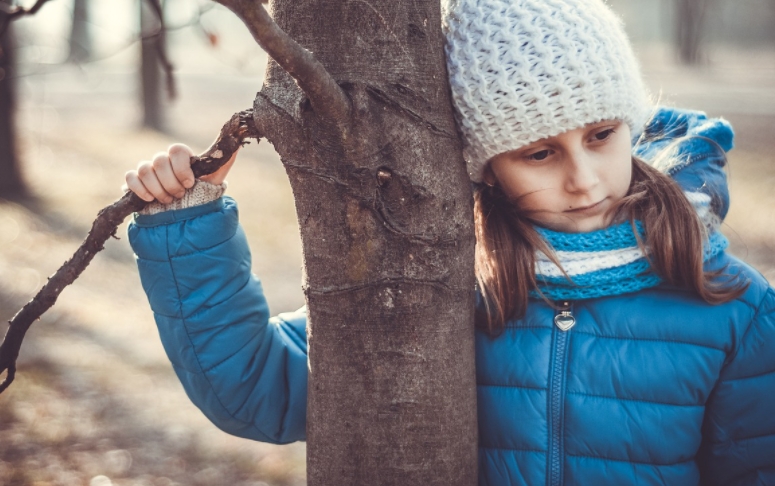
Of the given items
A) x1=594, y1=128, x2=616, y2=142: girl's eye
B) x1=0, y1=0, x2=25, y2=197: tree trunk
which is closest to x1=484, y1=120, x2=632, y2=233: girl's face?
x1=594, y1=128, x2=616, y2=142: girl's eye

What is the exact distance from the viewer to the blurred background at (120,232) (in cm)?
367

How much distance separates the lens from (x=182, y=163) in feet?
5.33

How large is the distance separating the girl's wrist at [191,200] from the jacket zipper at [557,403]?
0.86 meters

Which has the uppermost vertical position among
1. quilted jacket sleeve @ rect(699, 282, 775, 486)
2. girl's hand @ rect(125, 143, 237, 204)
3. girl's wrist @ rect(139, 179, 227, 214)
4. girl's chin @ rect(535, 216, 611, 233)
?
girl's hand @ rect(125, 143, 237, 204)

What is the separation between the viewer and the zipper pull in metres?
1.75

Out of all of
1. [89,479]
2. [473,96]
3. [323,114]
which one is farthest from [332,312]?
[89,479]

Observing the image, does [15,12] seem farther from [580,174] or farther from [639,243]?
[639,243]

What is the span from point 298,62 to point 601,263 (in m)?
0.93

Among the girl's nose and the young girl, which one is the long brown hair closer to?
the young girl

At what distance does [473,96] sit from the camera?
1.61 m

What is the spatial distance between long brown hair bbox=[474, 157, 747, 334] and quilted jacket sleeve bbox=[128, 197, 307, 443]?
1.75 ft

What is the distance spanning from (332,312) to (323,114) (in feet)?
1.23

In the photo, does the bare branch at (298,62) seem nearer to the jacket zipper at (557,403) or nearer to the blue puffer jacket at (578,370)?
the blue puffer jacket at (578,370)

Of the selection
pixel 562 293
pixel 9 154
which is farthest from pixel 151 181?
pixel 9 154
